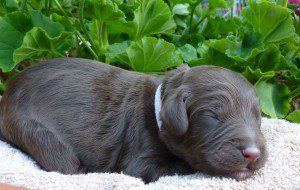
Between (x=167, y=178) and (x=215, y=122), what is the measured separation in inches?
14.9

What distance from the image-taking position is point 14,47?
12.2ft

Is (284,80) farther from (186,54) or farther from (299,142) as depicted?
(299,142)

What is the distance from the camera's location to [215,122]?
254cm

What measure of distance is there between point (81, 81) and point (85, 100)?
0.42 feet

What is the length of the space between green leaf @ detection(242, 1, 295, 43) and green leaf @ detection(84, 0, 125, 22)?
3.10ft

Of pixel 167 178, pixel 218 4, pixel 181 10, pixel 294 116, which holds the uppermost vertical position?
pixel 218 4

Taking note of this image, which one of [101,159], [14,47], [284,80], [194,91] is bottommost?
[284,80]

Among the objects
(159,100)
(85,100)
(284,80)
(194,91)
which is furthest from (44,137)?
(284,80)

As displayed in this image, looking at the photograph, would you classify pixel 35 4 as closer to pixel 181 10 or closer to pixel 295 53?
pixel 181 10

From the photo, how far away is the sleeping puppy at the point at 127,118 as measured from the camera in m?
2.55

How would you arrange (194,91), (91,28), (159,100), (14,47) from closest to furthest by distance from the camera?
(194,91) < (159,100) < (14,47) < (91,28)

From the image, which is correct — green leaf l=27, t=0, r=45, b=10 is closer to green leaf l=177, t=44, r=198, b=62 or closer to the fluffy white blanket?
green leaf l=177, t=44, r=198, b=62

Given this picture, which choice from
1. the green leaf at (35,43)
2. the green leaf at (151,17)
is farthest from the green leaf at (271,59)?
the green leaf at (35,43)

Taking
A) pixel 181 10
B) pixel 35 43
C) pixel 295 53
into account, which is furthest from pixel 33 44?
pixel 295 53
